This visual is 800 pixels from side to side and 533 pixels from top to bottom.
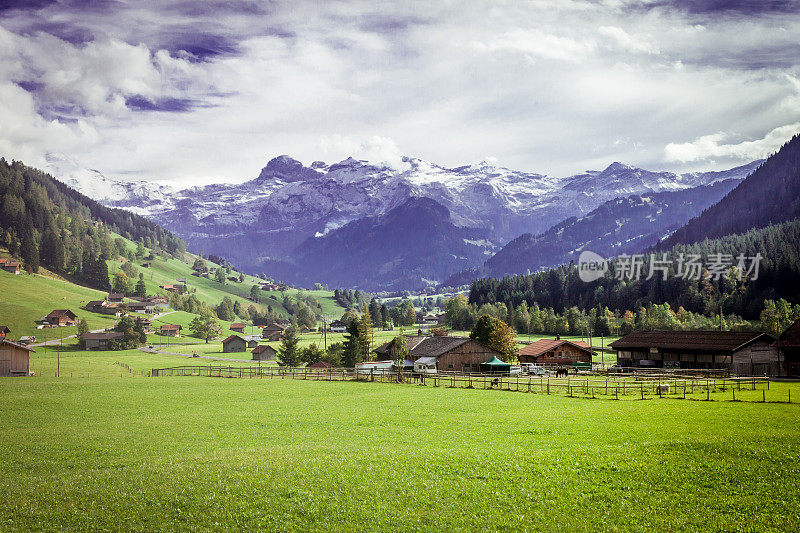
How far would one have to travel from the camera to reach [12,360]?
89812 mm

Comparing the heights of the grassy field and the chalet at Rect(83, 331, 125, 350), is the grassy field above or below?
above

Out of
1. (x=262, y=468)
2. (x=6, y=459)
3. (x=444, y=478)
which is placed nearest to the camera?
(x=444, y=478)

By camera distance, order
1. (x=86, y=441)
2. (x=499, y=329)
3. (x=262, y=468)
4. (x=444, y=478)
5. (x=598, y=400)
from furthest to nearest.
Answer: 1. (x=499, y=329)
2. (x=598, y=400)
3. (x=86, y=441)
4. (x=262, y=468)
5. (x=444, y=478)

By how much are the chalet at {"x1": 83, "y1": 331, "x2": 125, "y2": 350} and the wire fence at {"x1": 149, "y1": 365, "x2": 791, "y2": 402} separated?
74815 millimetres

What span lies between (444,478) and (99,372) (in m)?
94.3

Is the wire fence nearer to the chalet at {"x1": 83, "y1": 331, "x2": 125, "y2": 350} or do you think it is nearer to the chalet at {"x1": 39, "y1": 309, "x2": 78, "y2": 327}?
the chalet at {"x1": 83, "y1": 331, "x2": 125, "y2": 350}

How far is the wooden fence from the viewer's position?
188 ft

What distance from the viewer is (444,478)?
23125 mm

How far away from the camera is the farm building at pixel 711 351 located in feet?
275

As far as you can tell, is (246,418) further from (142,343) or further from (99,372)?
(142,343)

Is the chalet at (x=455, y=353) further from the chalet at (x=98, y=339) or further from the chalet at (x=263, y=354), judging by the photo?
the chalet at (x=98, y=339)

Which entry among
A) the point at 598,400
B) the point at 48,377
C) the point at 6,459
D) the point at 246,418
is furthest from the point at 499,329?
the point at 6,459

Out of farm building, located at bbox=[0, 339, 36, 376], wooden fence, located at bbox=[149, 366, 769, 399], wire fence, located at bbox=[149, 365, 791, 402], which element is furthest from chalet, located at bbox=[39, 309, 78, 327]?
wire fence, located at bbox=[149, 365, 791, 402]

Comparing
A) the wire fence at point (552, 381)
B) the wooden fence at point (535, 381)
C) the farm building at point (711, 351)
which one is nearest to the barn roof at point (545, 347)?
the farm building at point (711, 351)
